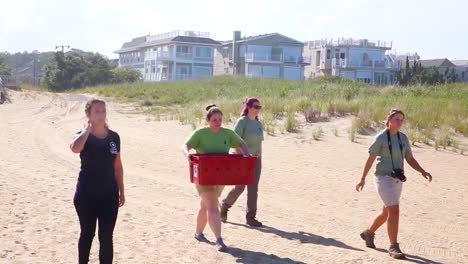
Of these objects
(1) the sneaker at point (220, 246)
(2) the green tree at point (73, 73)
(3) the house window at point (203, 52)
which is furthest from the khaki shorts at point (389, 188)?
(3) the house window at point (203, 52)

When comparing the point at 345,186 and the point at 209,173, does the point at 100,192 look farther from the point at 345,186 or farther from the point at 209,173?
the point at 345,186

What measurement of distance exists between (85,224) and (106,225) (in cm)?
18

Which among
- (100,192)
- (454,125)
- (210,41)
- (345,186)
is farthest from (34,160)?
(210,41)

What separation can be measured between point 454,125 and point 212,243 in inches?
551

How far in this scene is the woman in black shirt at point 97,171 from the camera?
17.9ft

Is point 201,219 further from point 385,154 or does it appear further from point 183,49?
point 183,49

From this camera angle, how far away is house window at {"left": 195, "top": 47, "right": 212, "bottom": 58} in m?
86.2

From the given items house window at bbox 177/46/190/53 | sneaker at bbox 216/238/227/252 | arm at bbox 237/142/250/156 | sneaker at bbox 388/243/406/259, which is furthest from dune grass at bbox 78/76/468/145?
house window at bbox 177/46/190/53

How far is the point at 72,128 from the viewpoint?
79.3ft

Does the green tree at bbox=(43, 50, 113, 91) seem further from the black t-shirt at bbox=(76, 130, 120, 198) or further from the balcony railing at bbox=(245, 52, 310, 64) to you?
the black t-shirt at bbox=(76, 130, 120, 198)

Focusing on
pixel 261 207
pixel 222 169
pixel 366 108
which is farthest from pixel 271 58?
pixel 222 169

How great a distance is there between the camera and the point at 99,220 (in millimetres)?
5680

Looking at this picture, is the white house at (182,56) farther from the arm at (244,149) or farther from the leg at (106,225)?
the leg at (106,225)

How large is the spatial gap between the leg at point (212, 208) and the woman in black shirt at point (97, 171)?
5.42ft
